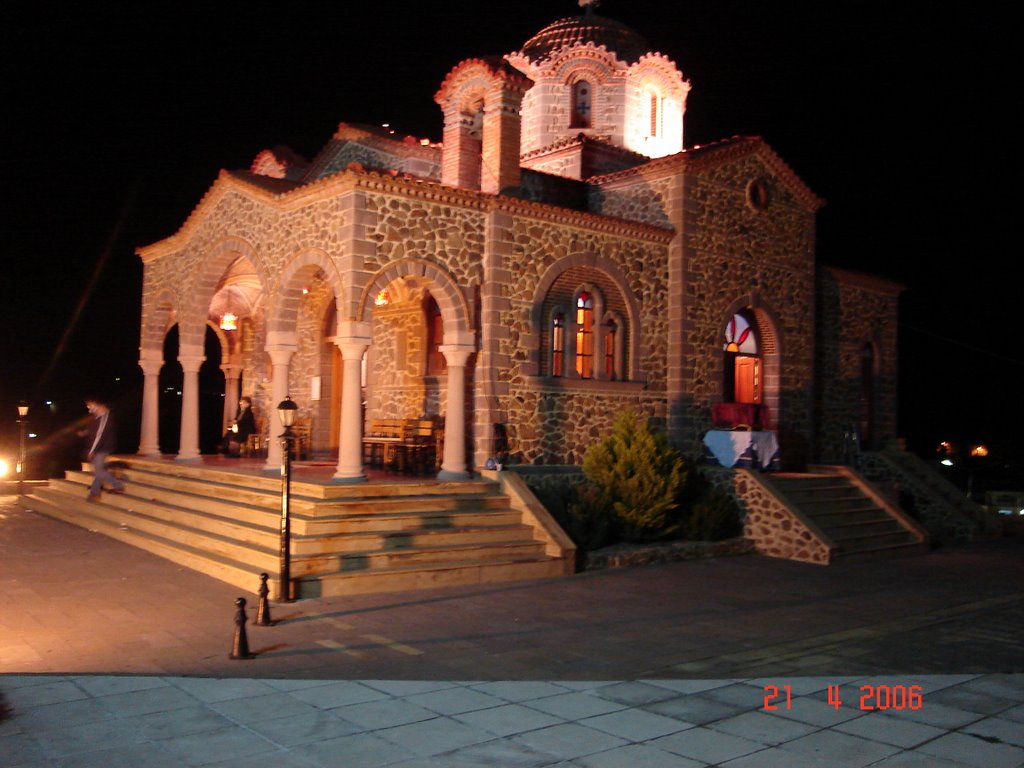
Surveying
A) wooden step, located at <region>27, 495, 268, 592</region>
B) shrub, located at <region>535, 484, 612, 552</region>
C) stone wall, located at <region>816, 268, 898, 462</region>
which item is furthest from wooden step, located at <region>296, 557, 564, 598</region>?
stone wall, located at <region>816, 268, 898, 462</region>

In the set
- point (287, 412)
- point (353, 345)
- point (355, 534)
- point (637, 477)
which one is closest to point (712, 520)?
point (637, 477)

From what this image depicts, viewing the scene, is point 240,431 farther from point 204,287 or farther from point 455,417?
point 455,417

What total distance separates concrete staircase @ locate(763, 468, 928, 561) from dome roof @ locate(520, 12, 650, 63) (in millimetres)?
10687

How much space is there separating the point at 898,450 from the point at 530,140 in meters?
11.4

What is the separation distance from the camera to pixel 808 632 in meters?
9.99

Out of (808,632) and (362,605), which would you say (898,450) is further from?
(362,605)

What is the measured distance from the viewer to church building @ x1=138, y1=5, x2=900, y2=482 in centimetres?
1486

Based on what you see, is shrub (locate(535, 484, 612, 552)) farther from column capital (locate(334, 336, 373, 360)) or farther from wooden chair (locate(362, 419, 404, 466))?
wooden chair (locate(362, 419, 404, 466))

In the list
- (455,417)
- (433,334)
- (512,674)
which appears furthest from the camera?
(433,334)

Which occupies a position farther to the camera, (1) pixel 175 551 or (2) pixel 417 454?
(2) pixel 417 454

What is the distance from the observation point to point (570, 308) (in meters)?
16.5

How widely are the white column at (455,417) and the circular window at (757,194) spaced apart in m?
7.61

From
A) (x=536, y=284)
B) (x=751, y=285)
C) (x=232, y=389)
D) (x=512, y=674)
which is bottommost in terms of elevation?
(x=512, y=674)

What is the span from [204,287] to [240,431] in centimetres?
440
